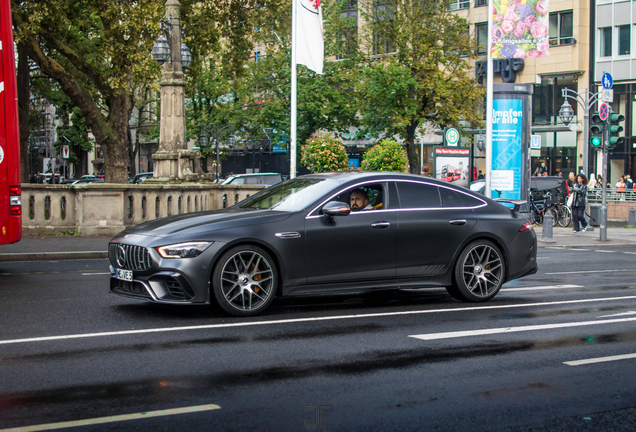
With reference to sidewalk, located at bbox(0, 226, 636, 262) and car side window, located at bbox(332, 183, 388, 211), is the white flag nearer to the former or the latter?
sidewalk, located at bbox(0, 226, 636, 262)

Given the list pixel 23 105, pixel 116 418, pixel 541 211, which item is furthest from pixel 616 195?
pixel 116 418

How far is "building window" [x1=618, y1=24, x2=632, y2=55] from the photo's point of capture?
45469mm

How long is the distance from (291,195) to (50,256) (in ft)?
25.8

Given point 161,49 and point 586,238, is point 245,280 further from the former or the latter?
point 586,238

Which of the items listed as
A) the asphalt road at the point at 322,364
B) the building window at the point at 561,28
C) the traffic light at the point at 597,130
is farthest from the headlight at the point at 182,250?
the building window at the point at 561,28

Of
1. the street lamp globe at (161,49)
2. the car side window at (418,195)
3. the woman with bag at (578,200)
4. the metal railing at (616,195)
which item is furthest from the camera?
the metal railing at (616,195)

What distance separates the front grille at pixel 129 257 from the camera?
7.43 m

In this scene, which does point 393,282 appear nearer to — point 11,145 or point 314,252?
point 314,252

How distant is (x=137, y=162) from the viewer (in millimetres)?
78375

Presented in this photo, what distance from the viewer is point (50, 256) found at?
47.8 ft

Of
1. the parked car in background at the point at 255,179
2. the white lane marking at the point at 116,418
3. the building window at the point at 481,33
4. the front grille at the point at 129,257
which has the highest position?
the building window at the point at 481,33

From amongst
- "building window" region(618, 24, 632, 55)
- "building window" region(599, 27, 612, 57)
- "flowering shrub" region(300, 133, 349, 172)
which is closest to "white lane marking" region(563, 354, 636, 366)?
"flowering shrub" region(300, 133, 349, 172)

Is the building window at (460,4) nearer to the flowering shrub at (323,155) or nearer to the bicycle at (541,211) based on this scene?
the bicycle at (541,211)

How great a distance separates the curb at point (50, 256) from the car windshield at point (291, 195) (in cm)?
716
